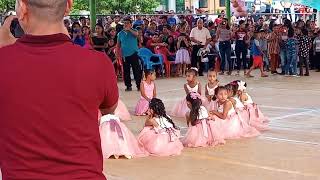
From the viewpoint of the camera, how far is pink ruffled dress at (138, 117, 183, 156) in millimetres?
7277

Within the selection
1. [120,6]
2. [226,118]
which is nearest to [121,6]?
[120,6]

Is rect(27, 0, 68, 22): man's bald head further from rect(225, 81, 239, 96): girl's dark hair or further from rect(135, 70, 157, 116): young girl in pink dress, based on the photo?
rect(135, 70, 157, 116): young girl in pink dress

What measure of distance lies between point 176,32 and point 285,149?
35.7 feet

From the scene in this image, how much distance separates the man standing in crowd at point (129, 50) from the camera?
13680mm

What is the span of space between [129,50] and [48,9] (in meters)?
11.6

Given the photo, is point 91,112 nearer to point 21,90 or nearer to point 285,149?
point 21,90

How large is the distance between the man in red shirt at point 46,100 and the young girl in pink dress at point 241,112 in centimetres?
638

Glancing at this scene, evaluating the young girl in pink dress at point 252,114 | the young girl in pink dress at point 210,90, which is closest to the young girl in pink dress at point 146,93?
the young girl in pink dress at point 210,90

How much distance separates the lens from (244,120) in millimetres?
8695

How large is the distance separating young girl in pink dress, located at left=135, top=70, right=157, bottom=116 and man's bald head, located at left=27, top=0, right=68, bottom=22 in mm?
8126

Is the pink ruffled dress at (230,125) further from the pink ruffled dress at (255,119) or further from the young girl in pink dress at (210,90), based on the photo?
the young girl in pink dress at (210,90)

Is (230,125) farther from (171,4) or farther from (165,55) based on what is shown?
(171,4)

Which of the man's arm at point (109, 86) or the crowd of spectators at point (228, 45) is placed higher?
the man's arm at point (109, 86)

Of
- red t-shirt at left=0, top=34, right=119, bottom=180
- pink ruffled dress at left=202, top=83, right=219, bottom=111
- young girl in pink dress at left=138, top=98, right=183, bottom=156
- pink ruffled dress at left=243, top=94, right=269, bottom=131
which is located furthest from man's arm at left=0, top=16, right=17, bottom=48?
pink ruffled dress at left=202, top=83, right=219, bottom=111
